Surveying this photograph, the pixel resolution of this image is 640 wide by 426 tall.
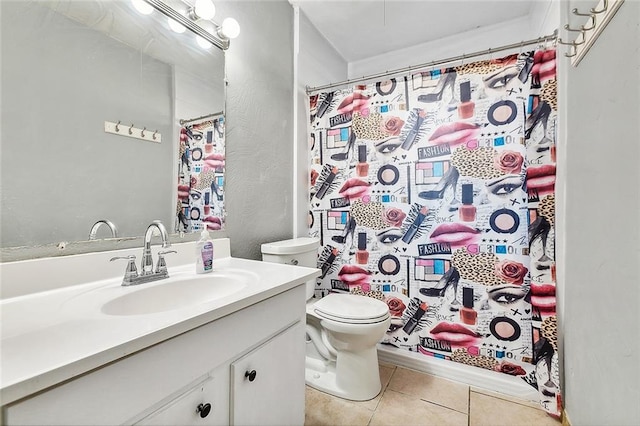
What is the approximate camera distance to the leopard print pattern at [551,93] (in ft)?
4.62

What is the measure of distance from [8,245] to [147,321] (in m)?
0.55

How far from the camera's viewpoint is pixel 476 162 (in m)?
1.61

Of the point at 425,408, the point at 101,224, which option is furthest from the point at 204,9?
the point at 425,408

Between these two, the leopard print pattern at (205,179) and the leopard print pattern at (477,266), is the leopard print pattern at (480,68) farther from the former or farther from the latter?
the leopard print pattern at (205,179)

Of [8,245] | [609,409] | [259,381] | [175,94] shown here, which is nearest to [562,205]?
[609,409]

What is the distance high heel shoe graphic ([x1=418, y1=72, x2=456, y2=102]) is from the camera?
167 centimetres

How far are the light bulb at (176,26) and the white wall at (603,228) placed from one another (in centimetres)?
156

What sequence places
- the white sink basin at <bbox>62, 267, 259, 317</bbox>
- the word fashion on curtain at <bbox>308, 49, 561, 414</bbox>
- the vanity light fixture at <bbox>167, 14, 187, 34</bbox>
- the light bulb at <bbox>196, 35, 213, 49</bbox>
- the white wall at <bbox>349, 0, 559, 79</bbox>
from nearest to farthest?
1. the white sink basin at <bbox>62, 267, 259, 317</bbox>
2. the vanity light fixture at <bbox>167, 14, 187, 34</bbox>
3. the light bulb at <bbox>196, 35, 213, 49</bbox>
4. the word fashion on curtain at <bbox>308, 49, 561, 414</bbox>
5. the white wall at <bbox>349, 0, 559, 79</bbox>

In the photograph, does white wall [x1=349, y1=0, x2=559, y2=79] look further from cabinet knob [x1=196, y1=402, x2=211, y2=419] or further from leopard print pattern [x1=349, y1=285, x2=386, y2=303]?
cabinet knob [x1=196, y1=402, x2=211, y2=419]

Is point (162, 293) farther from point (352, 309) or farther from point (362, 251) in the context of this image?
point (362, 251)

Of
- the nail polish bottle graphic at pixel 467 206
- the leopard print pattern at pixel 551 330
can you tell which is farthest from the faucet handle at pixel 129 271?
the leopard print pattern at pixel 551 330

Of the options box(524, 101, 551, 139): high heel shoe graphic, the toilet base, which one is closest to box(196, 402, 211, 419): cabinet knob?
the toilet base

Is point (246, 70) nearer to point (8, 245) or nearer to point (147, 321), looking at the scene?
point (8, 245)

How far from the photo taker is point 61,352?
19.3 inches
